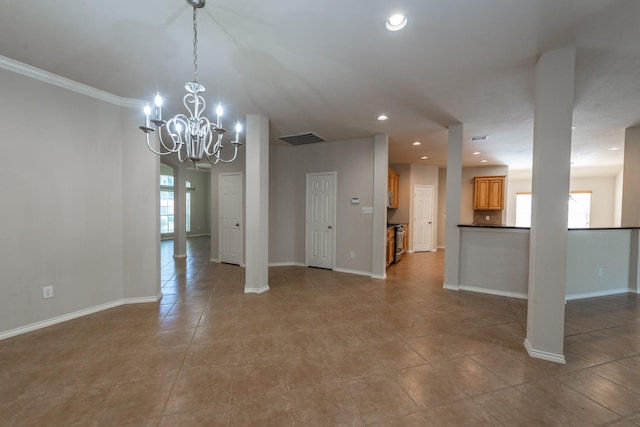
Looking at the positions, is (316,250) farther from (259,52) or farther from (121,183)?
(259,52)

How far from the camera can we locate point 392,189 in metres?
7.12

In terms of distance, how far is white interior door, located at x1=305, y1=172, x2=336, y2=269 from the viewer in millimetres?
5551

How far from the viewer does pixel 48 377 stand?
2.01 metres

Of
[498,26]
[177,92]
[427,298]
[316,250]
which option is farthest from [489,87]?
[316,250]

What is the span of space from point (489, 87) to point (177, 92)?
3738 millimetres

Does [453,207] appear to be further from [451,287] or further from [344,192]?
[344,192]

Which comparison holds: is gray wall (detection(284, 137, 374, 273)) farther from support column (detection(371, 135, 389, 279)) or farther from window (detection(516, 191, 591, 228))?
window (detection(516, 191, 591, 228))

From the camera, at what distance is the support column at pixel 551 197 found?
2.22m

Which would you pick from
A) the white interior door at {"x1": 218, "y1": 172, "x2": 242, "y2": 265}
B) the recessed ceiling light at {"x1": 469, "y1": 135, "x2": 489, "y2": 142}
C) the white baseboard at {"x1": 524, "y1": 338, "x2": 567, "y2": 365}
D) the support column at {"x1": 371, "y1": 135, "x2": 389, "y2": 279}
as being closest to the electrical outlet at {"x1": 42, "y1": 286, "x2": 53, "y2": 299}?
the white interior door at {"x1": 218, "y1": 172, "x2": 242, "y2": 265}

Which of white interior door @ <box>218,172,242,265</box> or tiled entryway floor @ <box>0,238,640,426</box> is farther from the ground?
white interior door @ <box>218,172,242,265</box>

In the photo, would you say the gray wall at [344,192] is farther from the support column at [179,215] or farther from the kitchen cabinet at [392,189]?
the support column at [179,215]

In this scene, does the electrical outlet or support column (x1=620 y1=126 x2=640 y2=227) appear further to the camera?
support column (x1=620 y1=126 x2=640 y2=227)

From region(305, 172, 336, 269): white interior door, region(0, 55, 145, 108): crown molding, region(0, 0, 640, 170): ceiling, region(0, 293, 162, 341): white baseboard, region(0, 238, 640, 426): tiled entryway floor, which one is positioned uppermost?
region(0, 0, 640, 170): ceiling

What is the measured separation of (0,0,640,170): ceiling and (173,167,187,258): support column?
3.95 meters
